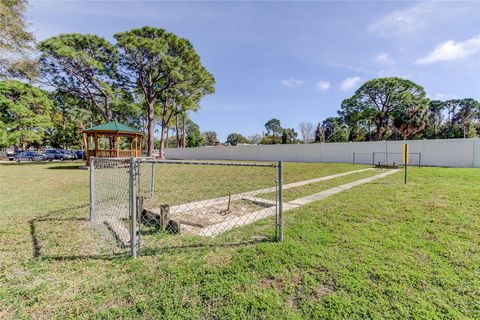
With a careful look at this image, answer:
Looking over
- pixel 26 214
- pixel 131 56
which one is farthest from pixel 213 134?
pixel 26 214

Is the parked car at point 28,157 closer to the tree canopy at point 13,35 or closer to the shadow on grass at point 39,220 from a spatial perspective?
the tree canopy at point 13,35

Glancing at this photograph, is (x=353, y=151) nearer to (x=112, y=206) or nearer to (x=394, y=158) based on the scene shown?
(x=394, y=158)

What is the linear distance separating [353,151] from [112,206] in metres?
22.2

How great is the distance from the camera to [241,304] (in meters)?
2.04

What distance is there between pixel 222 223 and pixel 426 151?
2148 cm

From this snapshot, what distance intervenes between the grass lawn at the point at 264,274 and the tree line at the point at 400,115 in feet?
113

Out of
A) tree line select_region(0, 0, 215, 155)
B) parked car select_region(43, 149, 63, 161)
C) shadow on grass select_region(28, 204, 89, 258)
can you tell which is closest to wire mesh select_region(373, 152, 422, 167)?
tree line select_region(0, 0, 215, 155)

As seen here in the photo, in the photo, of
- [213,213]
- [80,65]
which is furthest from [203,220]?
[80,65]

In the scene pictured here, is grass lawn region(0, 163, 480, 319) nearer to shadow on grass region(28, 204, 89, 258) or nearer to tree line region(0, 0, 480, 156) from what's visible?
shadow on grass region(28, 204, 89, 258)

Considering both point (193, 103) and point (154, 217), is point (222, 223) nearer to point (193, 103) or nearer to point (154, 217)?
point (154, 217)

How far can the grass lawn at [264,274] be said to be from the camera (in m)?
1.99

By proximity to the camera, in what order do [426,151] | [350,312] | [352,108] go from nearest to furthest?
[350,312] → [426,151] → [352,108]

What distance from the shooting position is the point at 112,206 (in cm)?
525

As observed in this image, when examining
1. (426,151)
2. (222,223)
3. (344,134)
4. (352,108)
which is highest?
(352,108)
